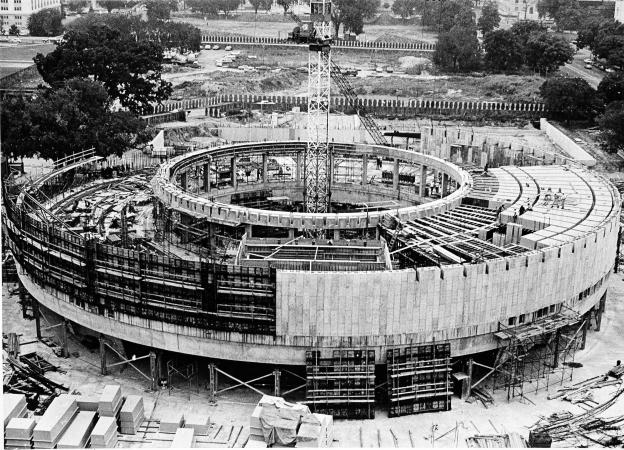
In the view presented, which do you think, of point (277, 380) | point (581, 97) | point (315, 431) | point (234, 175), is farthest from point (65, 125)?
point (581, 97)

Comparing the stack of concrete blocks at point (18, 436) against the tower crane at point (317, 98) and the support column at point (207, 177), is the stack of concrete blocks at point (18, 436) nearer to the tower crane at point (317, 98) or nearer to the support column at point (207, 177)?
the tower crane at point (317, 98)

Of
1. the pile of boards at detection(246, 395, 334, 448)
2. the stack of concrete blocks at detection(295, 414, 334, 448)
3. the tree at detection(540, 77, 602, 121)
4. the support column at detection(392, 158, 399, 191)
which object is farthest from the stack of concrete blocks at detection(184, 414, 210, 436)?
the tree at detection(540, 77, 602, 121)

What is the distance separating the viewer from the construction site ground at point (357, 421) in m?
59.2

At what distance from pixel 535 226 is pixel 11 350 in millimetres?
44530

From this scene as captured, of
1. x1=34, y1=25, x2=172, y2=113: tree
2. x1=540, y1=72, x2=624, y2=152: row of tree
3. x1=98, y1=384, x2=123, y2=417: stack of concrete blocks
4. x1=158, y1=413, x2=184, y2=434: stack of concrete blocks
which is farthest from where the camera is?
x1=540, y1=72, x2=624, y2=152: row of tree

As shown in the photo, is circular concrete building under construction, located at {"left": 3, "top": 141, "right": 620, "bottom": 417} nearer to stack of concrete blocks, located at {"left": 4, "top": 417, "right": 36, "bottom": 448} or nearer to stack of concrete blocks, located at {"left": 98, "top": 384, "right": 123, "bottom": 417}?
stack of concrete blocks, located at {"left": 98, "top": 384, "right": 123, "bottom": 417}

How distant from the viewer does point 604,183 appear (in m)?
91.0

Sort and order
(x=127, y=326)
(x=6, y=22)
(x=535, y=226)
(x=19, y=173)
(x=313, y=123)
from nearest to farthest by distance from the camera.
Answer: (x=127, y=326) < (x=535, y=226) < (x=313, y=123) < (x=19, y=173) < (x=6, y=22)

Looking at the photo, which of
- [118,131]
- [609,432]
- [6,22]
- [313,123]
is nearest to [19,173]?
[118,131]

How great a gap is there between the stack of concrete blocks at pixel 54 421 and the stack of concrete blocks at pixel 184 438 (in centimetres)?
728

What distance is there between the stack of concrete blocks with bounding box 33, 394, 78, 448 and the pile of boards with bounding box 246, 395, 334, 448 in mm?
→ 11894

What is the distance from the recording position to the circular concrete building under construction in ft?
205

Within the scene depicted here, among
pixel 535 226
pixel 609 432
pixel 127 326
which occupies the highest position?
pixel 535 226

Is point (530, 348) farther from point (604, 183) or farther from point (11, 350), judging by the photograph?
point (11, 350)
